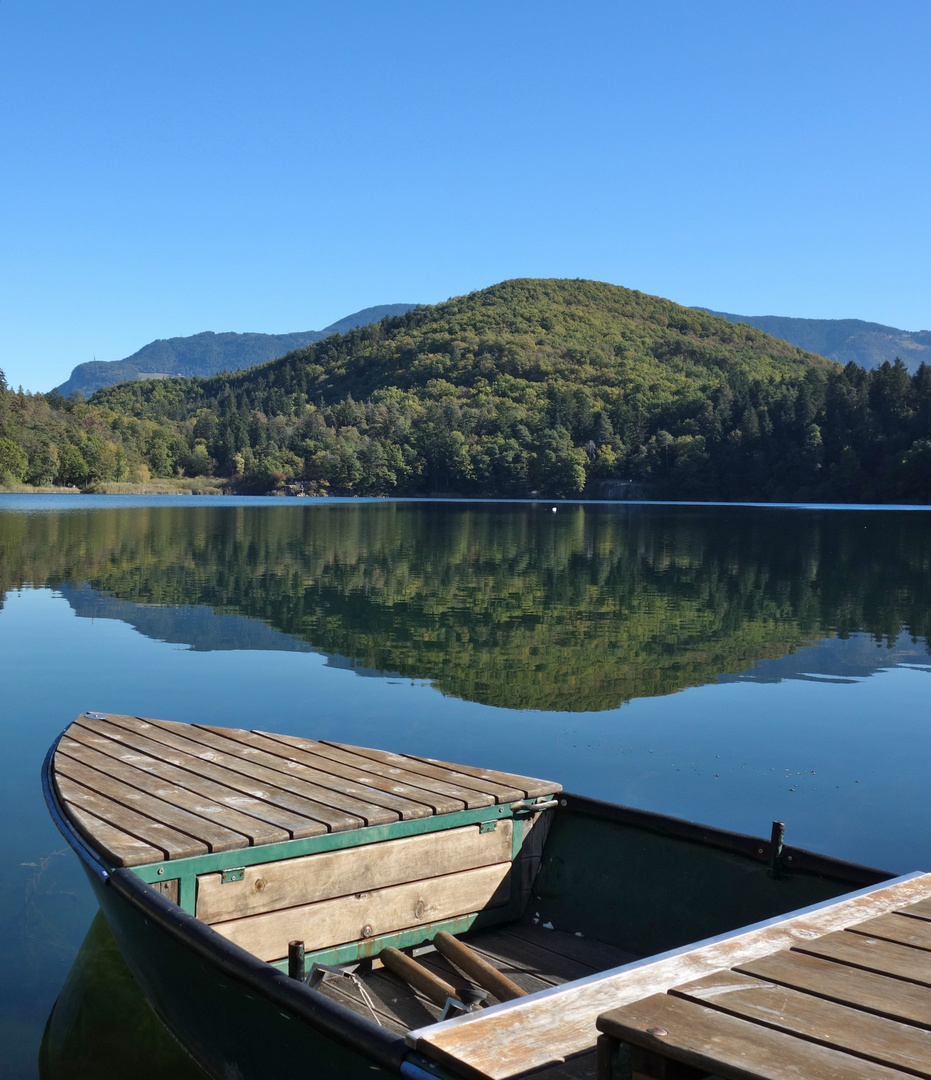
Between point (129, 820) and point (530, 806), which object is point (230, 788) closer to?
point (129, 820)

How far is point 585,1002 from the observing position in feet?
10.3

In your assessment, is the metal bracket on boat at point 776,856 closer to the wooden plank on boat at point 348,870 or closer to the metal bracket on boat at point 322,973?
the wooden plank on boat at point 348,870

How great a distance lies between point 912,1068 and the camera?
2346 mm

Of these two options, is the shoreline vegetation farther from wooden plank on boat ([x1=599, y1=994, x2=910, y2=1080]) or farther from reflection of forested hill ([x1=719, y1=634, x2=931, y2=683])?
wooden plank on boat ([x1=599, y1=994, x2=910, y2=1080])

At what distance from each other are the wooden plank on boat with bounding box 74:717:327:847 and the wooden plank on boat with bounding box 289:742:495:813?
0.66 m

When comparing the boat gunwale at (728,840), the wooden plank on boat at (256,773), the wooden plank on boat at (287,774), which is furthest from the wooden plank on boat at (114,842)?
the boat gunwale at (728,840)

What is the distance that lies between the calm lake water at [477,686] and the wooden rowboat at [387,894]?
3.25 feet

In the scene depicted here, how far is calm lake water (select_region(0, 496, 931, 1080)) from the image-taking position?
646 centimetres

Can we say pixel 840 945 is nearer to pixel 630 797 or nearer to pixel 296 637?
pixel 630 797

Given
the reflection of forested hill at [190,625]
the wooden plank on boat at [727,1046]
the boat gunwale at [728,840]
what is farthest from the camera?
the reflection of forested hill at [190,625]

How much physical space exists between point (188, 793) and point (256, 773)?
51cm

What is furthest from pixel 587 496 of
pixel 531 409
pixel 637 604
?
pixel 637 604

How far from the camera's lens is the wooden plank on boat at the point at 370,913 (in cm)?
466

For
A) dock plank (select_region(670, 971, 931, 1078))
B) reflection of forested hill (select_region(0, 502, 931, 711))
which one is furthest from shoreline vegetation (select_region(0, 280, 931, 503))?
dock plank (select_region(670, 971, 931, 1078))
